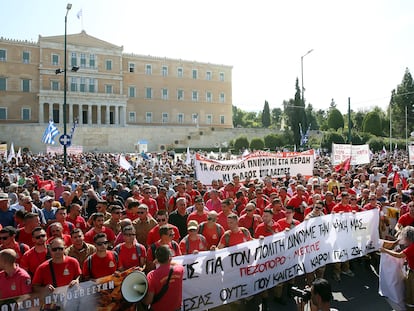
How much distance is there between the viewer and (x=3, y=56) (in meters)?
61.7

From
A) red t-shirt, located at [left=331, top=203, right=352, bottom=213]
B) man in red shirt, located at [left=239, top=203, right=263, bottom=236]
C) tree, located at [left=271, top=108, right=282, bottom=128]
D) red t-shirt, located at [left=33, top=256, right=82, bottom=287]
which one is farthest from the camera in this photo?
tree, located at [left=271, top=108, right=282, bottom=128]

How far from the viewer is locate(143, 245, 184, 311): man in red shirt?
Result: 430cm

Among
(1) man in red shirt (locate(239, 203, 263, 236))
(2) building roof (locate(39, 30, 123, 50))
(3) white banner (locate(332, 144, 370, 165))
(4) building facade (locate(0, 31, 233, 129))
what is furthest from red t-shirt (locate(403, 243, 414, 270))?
(2) building roof (locate(39, 30, 123, 50))

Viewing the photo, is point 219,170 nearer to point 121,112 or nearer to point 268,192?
point 268,192

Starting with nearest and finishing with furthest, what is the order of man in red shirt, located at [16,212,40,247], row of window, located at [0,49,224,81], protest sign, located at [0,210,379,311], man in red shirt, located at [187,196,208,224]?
1. protest sign, located at [0,210,379,311]
2. man in red shirt, located at [16,212,40,247]
3. man in red shirt, located at [187,196,208,224]
4. row of window, located at [0,49,224,81]

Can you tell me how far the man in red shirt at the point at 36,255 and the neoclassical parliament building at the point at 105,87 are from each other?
54.9 m

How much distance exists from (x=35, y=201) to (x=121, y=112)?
60.8 metres

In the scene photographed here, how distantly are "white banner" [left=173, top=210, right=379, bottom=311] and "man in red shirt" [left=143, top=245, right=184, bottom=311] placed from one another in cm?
91

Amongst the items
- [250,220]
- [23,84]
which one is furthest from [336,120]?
[250,220]

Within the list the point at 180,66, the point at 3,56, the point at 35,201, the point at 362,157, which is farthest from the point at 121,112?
the point at 35,201

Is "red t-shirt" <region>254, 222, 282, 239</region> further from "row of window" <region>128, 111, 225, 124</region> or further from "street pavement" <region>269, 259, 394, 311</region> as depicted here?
"row of window" <region>128, 111, 225, 124</region>

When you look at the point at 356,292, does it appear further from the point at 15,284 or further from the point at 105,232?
the point at 15,284

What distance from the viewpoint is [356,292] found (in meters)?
6.98

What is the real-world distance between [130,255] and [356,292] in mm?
3907
